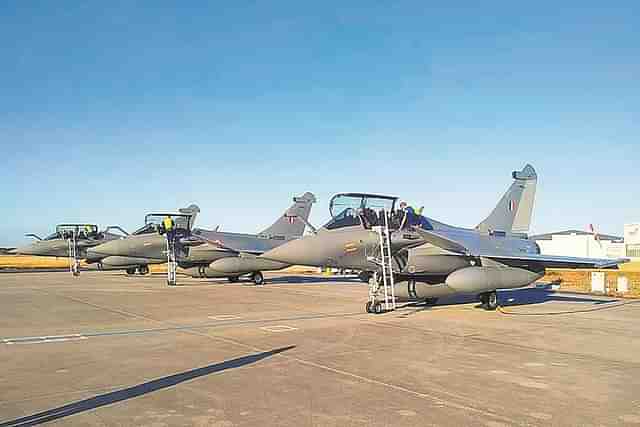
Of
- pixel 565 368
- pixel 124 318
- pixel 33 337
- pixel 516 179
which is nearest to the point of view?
pixel 565 368

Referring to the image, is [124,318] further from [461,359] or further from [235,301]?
[461,359]

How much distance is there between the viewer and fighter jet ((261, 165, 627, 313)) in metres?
13.0

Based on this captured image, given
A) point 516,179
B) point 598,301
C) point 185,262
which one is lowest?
point 598,301

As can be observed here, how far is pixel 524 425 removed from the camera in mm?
4699

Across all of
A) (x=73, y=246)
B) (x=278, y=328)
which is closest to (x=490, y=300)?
(x=278, y=328)

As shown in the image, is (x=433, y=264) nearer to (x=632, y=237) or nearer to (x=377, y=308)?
(x=377, y=308)

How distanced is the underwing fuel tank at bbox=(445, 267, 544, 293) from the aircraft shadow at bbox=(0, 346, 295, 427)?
6.29 meters

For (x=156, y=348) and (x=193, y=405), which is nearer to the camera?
(x=193, y=405)

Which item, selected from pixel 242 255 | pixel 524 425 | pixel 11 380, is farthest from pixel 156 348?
pixel 242 255

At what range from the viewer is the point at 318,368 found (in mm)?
6941

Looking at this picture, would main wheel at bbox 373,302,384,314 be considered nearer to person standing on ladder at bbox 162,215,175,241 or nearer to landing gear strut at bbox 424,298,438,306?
landing gear strut at bbox 424,298,438,306

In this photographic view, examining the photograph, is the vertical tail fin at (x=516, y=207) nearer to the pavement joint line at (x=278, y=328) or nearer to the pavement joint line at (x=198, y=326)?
the pavement joint line at (x=198, y=326)

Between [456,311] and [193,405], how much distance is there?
32.5ft

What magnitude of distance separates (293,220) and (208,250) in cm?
489
